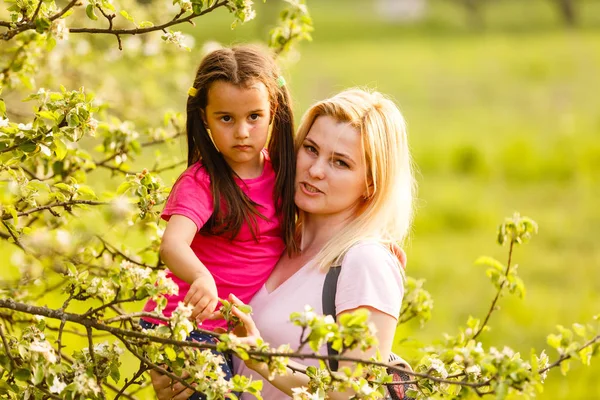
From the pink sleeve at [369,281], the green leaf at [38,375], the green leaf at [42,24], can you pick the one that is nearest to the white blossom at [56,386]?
the green leaf at [38,375]

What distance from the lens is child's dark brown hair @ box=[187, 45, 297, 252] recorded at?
3.92 m

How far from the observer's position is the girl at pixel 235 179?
3.88m

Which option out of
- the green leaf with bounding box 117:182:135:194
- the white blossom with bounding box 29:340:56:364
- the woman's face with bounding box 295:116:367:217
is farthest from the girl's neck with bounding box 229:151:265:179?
the white blossom with bounding box 29:340:56:364

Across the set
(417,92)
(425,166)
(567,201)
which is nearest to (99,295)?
(567,201)

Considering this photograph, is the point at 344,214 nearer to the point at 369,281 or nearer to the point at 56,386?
the point at 369,281

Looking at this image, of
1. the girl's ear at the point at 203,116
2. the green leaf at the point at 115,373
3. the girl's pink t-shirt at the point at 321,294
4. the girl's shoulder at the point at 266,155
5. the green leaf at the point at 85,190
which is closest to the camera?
the green leaf at the point at 115,373

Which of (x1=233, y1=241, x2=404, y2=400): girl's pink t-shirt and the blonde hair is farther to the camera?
the blonde hair

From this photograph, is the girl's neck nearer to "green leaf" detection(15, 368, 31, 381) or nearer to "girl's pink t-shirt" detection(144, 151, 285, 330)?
"girl's pink t-shirt" detection(144, 151, 285, 330)

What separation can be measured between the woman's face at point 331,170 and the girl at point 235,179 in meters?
0.09

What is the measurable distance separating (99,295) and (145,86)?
17.9ft

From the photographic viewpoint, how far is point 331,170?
13.6 ft

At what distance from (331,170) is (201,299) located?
98 centimetres

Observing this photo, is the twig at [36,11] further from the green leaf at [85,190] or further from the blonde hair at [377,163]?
the blonde hair at [377,163]

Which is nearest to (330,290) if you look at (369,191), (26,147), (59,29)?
(369,191)
